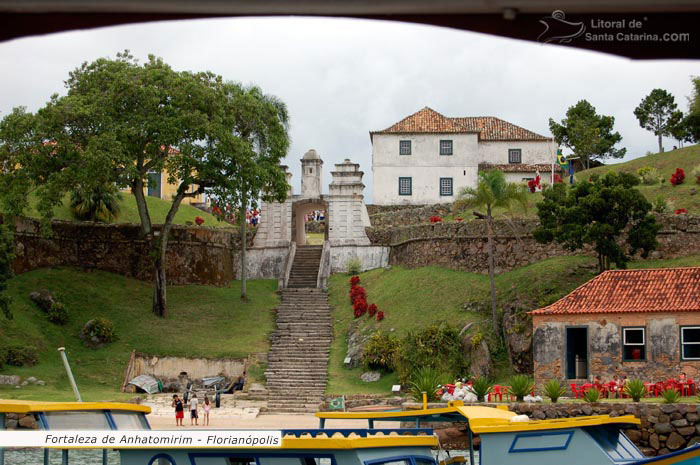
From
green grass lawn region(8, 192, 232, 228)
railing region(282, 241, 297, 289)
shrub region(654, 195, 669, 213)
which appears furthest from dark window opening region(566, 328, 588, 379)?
green grass lawn region(8, 192, 232, 228)

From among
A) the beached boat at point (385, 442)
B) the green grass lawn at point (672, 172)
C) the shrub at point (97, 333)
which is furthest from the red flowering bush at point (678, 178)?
the beached boat at point (385, 442)

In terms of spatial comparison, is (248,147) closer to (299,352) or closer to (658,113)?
(299,352)

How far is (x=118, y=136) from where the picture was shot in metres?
40.1

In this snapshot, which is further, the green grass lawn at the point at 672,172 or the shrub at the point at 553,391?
the green grass lawn at the point at 672,172

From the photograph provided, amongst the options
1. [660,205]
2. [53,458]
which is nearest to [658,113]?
[660,205]

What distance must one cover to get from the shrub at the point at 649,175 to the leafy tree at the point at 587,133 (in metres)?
14.4

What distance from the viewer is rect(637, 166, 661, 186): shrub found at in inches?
2042

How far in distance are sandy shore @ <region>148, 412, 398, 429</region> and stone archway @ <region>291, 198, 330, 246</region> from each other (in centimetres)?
1895

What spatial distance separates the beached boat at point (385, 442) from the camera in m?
12.7

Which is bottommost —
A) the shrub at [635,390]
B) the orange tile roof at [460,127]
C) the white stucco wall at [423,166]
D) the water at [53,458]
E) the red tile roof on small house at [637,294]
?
the water at [53,458]

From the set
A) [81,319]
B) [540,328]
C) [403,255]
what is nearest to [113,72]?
[81,319]

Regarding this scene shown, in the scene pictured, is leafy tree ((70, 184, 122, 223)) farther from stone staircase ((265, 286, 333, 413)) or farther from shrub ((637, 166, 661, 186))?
shrub ((637, 166, 661, 186))

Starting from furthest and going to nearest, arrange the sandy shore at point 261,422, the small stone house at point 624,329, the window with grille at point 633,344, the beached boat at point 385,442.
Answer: the sandy shore at point 261,422 → the window with grille at point 633,344 → the small stone house at point 624,329 → the beached boat at point 385,442

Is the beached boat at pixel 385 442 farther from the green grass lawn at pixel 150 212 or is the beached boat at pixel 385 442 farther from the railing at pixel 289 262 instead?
the green grass lawn at pixel 150 212
